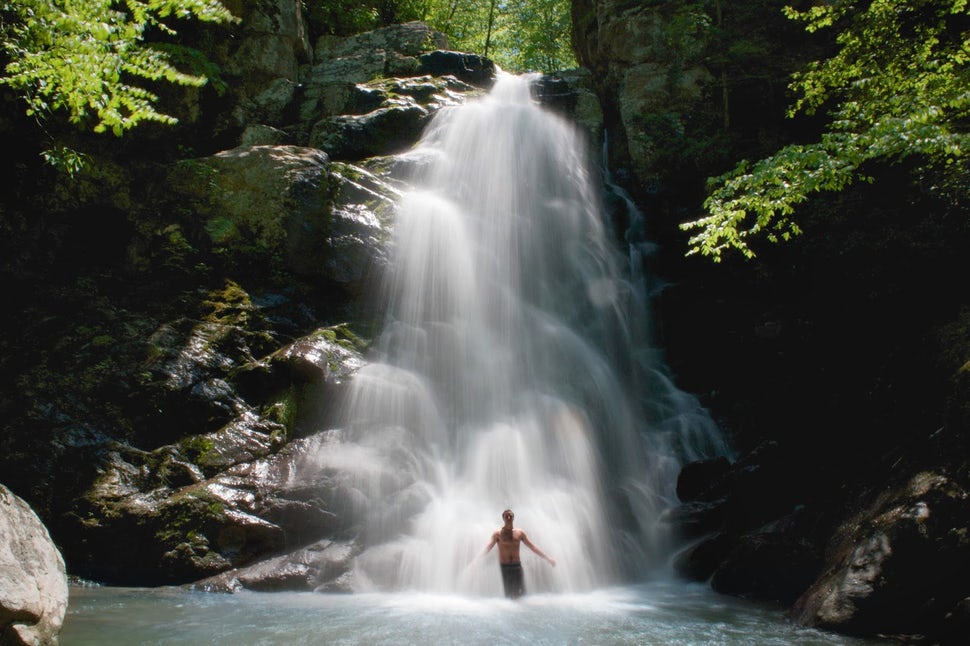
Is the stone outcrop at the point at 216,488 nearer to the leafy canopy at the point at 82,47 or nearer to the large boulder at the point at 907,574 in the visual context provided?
the leafy canopy at the point at 82,47

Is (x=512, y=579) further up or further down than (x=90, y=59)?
further down

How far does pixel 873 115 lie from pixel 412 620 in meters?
8.22

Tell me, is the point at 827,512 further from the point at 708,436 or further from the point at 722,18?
the point at 722,18

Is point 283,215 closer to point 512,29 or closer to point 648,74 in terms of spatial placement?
point 648,74

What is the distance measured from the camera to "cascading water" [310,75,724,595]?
8.59 m

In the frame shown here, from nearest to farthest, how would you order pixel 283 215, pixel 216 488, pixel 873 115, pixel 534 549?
pixel 534 549 → pixel 873 115 → pixel 216 488 → pixel 283 215

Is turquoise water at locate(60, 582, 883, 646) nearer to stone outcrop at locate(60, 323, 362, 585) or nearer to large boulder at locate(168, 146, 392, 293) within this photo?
stone outcrop at locate(60, 323, 362, 585)

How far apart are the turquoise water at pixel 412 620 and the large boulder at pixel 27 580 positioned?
0.68 m

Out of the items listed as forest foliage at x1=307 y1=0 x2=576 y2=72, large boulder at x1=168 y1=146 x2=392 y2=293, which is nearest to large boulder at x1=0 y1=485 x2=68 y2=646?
large boulder at x1=168 y1=146 x2=392 y2=293

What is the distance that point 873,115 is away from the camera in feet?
26.2

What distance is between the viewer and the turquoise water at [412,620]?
5746mm

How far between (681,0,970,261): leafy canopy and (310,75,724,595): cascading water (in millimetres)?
4360

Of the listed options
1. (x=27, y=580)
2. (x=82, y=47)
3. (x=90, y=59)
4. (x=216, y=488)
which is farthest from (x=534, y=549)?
(x=82, y=47)

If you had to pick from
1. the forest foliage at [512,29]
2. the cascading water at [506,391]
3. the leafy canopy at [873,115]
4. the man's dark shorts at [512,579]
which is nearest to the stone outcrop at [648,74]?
the cascading water at [506,391]
